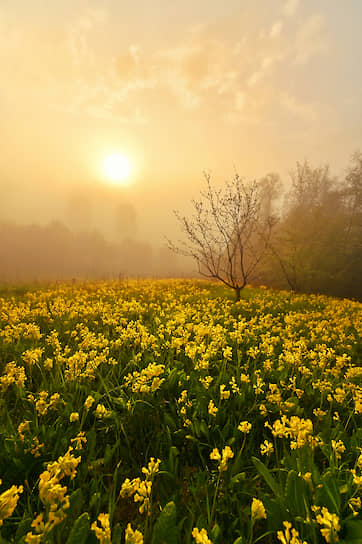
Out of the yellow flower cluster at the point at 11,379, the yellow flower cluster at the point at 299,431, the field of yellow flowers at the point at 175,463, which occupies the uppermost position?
the yellow flower cluster at the point at 11,379

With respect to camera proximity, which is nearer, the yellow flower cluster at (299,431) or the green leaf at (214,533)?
the green leaf at (214,533)

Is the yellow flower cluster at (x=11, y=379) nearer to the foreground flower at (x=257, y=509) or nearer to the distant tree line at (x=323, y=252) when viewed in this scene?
the foreground flower at (x=257, y=509)

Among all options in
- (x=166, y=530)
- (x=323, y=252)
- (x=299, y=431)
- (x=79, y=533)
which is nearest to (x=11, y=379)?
(x=79, y=533)

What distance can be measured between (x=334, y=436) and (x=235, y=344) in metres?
2.77

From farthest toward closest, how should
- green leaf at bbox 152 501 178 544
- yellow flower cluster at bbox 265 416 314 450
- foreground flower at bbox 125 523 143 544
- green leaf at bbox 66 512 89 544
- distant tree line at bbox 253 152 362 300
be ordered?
distant tree line at bbox 253 152 362 300, yellow flower cluster at bbox 265 416 314 450, green leaf at bbox 152 501 178 544, green leaf at bbox 66 512 89 544, foreground flower at bbox 125 523 143 544

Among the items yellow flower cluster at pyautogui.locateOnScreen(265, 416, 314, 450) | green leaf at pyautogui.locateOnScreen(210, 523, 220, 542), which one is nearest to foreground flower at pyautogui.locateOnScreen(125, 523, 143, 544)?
green leaf at pyautogui.locateOnScreen(210, 523, 220, 542)

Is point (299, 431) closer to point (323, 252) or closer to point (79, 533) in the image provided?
point (79, 533)

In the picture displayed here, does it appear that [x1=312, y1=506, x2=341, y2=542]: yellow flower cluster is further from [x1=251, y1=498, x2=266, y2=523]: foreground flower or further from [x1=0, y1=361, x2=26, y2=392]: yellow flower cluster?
[x1=0, y1=361, x2=26, y2=392]: yellow flower cluster

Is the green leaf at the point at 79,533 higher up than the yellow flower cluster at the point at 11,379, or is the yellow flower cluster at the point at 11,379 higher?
the yellow flower cluster at the point at 11,379

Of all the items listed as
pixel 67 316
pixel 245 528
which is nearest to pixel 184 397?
pixel 245 528

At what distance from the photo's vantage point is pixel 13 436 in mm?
2277

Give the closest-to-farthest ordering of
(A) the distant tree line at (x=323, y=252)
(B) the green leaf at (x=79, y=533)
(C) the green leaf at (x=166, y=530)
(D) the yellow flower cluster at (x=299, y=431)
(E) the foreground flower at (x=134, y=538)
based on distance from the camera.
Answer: (E) the foreground flower at (x=134, y=538) → (B) the green leaf at (x=79, y=533) → (C) the green leaf at (x=166, y=530) → (D) the yellow flower cluster at (x=299, y=431) → (A) the distant tree line at (x=323, y=252)

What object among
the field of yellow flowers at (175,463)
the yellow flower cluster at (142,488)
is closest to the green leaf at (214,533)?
the field of yellow flowers at (175,463)

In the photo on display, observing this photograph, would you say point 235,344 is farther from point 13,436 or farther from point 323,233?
point 323,233
